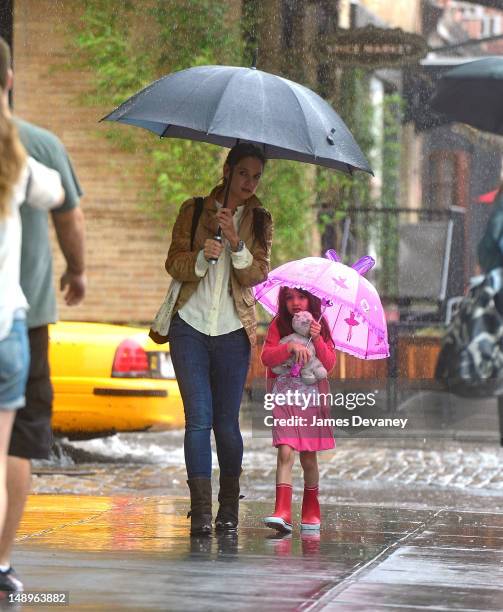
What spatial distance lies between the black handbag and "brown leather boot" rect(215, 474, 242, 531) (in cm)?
560

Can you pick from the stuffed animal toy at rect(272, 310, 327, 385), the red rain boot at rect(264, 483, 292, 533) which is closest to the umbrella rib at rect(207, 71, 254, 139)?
the stuffed animal toy at rect(272, 310, 327, 385)

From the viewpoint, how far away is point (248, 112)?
741 centimetres

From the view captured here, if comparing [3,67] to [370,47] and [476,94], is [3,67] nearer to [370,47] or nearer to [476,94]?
[476,94]

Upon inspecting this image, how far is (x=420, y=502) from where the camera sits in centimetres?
1019

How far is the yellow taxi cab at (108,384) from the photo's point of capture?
1178 centimetres

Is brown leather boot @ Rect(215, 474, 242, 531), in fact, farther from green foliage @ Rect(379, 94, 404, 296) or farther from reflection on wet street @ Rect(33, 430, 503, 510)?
green foliage @ Rect(379, 94, 404, 296)

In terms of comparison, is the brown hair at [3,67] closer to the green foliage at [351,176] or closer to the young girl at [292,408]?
the young girl at [292,408]

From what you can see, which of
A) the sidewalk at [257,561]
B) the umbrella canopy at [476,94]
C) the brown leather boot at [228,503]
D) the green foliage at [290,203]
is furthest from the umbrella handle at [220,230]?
the green foliage at [290,203]

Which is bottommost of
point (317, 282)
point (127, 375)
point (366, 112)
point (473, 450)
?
point (473, 450)

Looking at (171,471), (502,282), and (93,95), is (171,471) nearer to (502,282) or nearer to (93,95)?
(502,282)

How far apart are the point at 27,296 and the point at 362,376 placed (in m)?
7.64

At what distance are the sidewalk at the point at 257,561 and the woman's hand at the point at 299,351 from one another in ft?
2.65

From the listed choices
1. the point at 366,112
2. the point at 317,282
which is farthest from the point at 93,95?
the point at 317,282

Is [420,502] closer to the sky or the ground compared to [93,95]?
closer to the ground
